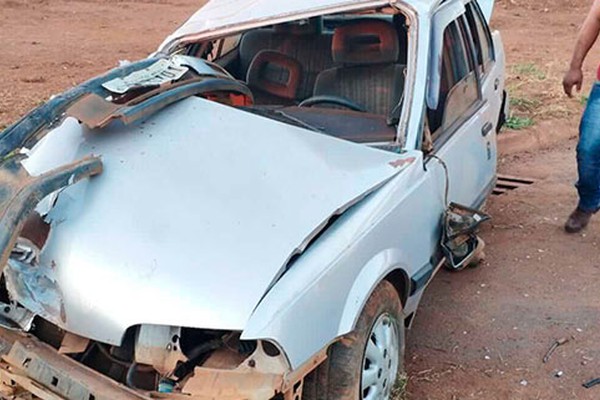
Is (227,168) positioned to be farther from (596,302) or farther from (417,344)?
(596,302)

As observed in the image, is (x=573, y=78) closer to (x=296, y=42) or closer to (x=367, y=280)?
(x=296, y=42)

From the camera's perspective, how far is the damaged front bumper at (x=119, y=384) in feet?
9.74

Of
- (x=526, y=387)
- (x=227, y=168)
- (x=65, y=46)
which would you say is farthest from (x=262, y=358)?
(x=65, y=46)

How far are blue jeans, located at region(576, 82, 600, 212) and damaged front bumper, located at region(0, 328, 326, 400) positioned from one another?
10.6ft

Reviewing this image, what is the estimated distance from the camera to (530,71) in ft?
32.8

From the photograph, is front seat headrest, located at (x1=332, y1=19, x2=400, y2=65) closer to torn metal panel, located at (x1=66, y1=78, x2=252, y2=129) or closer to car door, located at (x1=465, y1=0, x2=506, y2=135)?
car door, located at (x1=465, y1=0, x2=506, y2=135)

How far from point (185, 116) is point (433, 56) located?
1.30m

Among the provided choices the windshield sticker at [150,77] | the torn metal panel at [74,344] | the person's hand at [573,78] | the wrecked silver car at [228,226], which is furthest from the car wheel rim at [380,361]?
the person's hand at [573,78]

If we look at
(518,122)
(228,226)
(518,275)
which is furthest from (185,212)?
(518,122)

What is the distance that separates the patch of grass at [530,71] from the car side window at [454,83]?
4826 mm

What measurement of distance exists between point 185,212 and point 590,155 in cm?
332

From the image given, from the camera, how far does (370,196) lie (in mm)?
3721

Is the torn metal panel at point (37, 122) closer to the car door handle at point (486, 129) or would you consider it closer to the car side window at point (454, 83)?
the car side window at point (454, 83)

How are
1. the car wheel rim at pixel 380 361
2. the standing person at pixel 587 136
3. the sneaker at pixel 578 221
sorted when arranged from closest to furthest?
the car wheel rim at pixel 380 361 < the standing person at pixel 587 136 < the sneaker at pixel 578 221
